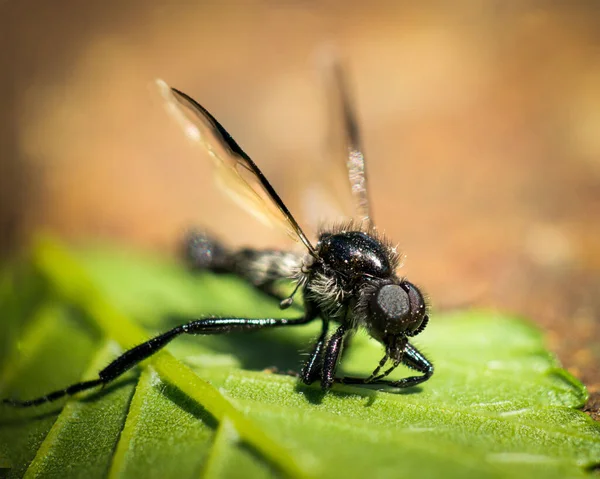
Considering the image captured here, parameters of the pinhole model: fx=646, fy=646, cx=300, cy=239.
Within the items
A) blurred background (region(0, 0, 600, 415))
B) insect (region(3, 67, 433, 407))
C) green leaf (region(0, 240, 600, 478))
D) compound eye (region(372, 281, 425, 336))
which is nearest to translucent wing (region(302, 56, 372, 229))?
blurred background (region(0, 0, 600, 415))

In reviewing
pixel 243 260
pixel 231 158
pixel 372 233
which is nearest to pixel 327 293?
pixel 372 233

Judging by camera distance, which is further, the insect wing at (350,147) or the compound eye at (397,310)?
the insect wing at (350,147)

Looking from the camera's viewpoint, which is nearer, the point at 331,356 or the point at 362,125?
the point at 331,356

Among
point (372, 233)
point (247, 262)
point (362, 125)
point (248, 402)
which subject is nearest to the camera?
point (248, 402)

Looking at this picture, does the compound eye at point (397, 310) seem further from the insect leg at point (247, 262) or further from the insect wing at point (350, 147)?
the insect wing at point (350, 147)

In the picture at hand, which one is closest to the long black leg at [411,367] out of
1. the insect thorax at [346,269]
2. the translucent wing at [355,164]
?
the insect thorax at [346,269]

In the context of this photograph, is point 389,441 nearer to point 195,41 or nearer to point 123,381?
point 123,381

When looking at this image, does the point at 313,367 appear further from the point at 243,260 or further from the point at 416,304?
the point at 243,260
